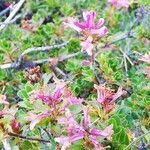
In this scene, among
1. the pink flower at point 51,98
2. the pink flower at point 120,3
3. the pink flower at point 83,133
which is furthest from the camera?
the pink flower at point 120,3

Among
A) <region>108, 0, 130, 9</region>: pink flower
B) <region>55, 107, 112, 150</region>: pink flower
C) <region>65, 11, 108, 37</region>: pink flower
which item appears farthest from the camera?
<region>108, 0, 130, 9</region>: pink flower

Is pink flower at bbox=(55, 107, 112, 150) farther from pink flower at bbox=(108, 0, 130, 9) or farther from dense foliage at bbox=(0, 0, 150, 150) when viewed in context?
pink flower at bbox=(108, 0, 130, 9)

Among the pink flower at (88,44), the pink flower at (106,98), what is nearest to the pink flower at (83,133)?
the pink flower at (106,98)

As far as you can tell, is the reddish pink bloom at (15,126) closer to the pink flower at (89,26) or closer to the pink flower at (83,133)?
the pink flower at (83,133)

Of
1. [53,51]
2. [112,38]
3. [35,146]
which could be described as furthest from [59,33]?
[35,146]

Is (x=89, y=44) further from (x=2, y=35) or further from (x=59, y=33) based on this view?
(x=2, y=35)

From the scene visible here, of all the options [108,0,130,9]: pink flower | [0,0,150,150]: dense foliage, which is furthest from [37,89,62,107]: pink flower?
[108,0,130,9]: pink flower

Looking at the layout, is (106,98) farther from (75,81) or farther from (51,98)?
(75,81)

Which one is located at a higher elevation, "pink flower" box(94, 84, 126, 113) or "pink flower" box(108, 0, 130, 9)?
"pink flower" box(94, 84, 126, 113)
